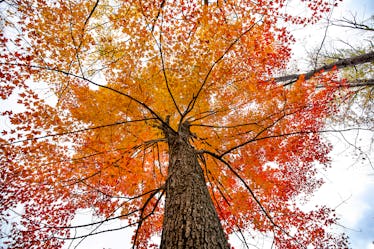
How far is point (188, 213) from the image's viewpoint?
212 centimetres

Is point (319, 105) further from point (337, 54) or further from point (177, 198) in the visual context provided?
point (177, 198)

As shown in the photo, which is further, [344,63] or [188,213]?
[344,63]

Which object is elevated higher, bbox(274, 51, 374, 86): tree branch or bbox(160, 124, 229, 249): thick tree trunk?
bbox(274, 51, 374, 86): tree branch

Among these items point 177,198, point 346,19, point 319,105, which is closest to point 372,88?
point 319,105

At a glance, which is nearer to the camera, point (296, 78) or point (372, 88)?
point (372, 88)

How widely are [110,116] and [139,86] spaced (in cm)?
127

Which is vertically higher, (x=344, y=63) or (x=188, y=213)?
(x=344, y=63)

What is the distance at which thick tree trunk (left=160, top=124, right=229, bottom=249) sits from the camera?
1.78 m

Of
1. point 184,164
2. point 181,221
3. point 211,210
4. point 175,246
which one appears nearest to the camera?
point 175,246

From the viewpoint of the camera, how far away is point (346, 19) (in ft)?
19.1

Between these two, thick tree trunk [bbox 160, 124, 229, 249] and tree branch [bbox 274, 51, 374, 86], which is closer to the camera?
thick tree trunk [bbox 160, 124, 229, 249]

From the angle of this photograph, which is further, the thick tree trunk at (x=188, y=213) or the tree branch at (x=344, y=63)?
the tree branch at (x=344, y=63)

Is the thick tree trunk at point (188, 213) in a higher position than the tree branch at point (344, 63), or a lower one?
lower

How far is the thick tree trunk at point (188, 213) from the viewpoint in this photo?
1776 millimetres
